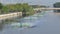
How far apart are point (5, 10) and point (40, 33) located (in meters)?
20.1

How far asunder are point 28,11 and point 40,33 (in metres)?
26.2

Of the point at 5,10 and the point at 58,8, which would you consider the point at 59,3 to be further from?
the point at 5,10

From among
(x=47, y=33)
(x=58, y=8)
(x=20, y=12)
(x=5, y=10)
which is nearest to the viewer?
(x=47, y=33)

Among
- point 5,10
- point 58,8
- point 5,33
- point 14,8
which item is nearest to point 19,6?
point 14,8

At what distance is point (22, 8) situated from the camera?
4200 centimetres

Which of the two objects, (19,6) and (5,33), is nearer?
(5,33)

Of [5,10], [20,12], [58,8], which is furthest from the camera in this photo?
[58,8]

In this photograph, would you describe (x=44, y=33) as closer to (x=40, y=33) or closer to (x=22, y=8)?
(x=40, y=33)

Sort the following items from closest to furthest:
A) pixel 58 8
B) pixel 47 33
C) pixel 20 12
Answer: pixel 47 33 → pixel 20 12 → pixel 58 8

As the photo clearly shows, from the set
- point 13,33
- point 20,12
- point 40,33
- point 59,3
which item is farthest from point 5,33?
point 59,3

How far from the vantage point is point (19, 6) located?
43062 millimetres

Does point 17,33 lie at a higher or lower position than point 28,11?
higher

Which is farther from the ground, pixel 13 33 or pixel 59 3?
pixel 13 33

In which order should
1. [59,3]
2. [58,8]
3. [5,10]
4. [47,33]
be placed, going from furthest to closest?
[59,3]
[58,8]
[5,10]
[47,33]
